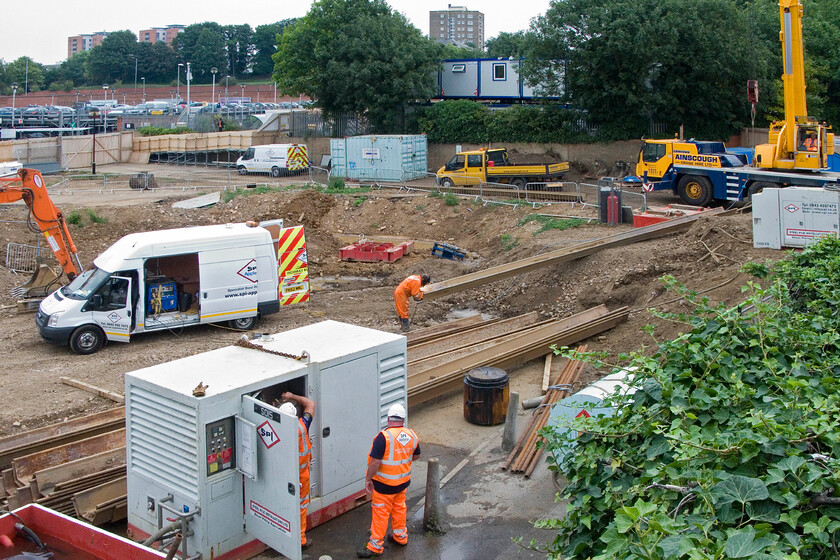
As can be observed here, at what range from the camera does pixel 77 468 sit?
9.38 meters

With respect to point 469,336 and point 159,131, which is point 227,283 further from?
point 159,131

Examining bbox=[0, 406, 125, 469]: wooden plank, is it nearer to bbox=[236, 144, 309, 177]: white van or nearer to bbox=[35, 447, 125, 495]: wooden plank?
bbox=[35, 447, 125, 495]: wooden plank

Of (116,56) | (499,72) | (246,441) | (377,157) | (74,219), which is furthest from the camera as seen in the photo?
(116,56)

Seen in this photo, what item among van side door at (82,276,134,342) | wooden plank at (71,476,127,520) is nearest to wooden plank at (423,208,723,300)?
van side door at (82,276,134,342)

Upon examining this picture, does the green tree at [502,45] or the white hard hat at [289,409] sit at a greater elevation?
the green tree at [502,45]

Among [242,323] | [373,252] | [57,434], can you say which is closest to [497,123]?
[373,252]

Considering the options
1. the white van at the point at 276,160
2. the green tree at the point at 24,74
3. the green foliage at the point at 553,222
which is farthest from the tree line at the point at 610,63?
the green tree at the point at 24,74

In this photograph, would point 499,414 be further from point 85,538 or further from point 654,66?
point 654,66

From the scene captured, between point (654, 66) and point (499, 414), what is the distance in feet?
98.5

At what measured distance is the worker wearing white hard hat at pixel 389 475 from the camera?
820cm

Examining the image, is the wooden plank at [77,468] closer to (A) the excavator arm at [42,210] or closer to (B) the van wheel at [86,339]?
(B) the van wheel at [86,339]

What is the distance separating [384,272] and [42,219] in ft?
30.4

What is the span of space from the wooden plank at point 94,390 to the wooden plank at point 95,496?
360 centimetres

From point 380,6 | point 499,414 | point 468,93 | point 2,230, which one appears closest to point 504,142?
point 468,93
